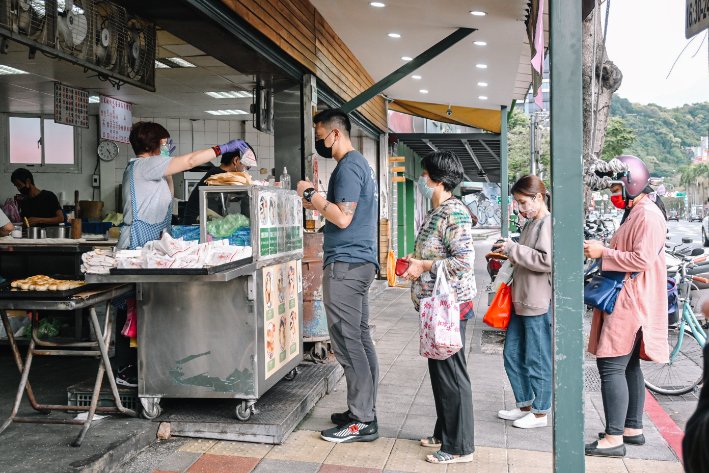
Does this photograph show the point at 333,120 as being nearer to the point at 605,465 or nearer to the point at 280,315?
the point at 280,315

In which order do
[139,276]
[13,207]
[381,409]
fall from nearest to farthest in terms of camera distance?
[139,276] → [381,409] → [13,207]

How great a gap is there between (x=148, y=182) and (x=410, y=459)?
2345 mm

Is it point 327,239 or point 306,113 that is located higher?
point 306,113

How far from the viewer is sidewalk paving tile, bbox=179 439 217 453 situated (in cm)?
421

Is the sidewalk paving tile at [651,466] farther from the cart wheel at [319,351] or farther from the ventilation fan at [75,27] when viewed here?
the ventilation fan at [75,27]

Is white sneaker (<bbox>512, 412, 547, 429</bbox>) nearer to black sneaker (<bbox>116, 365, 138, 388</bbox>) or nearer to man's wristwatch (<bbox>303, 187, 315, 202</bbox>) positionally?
man's wristwatch (<bbox>303, 187, 315, 202</bbox>)

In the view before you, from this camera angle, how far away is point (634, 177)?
13.8ft

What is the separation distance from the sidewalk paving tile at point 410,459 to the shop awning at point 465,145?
436 inches

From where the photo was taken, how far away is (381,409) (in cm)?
519

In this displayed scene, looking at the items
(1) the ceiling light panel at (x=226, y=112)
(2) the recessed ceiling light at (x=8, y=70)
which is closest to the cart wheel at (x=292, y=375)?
(2) the recessed ceiling light at (x=8, y=70)

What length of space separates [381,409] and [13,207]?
7.64 metres

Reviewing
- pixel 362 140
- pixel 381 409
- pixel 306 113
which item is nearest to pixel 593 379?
pixel 381 409

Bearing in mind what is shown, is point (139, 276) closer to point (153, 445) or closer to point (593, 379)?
point (153, 445)

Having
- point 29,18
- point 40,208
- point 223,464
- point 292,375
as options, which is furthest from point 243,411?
point 40,208
